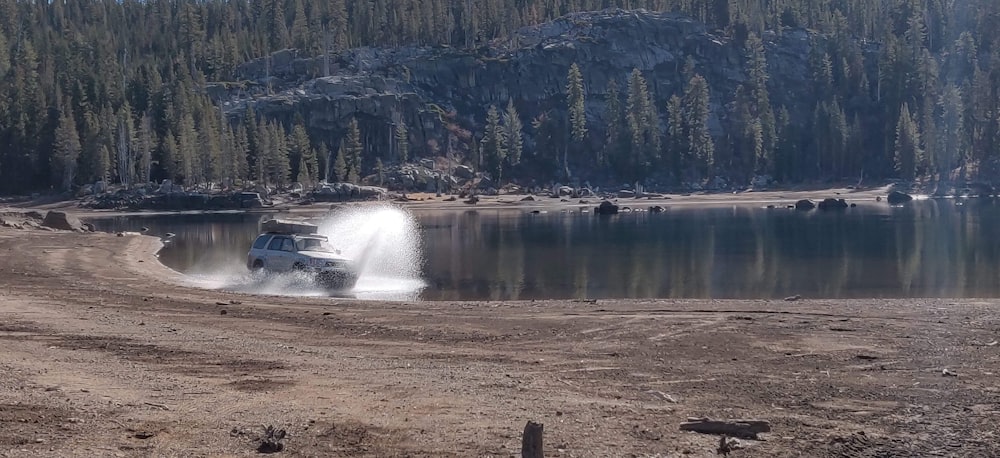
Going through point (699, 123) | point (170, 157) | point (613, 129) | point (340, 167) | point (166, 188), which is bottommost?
point (166, 188)

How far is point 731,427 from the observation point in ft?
38.2

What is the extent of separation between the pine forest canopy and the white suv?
101 meters

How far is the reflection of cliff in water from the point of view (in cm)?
3691

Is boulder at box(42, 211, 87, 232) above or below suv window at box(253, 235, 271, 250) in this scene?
below

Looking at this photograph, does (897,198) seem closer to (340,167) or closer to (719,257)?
(340,167)

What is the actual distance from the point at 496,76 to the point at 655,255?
417 feet

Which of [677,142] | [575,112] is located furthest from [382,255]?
[575,112]

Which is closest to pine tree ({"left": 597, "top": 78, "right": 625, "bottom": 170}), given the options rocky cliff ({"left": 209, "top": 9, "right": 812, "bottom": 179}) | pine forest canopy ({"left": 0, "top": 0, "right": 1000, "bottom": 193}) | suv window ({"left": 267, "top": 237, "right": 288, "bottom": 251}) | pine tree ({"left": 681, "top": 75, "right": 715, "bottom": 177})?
pine forest canopy ({"left": 0, "top": 0, "right": 1000, "bottom": 193})

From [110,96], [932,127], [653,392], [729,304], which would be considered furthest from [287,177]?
[653,392]

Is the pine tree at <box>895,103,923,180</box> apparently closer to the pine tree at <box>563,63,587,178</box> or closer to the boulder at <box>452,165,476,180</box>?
the pine tree at <box>563,63,587,178</box>

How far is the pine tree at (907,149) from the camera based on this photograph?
14273cm

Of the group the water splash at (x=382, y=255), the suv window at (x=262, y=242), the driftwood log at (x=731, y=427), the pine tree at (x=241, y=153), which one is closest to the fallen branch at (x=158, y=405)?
the driftwood log at (x=731, y=427)

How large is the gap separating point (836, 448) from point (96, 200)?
12527 cm

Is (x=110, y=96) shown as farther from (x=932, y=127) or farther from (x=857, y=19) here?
(x=857, y=19)
